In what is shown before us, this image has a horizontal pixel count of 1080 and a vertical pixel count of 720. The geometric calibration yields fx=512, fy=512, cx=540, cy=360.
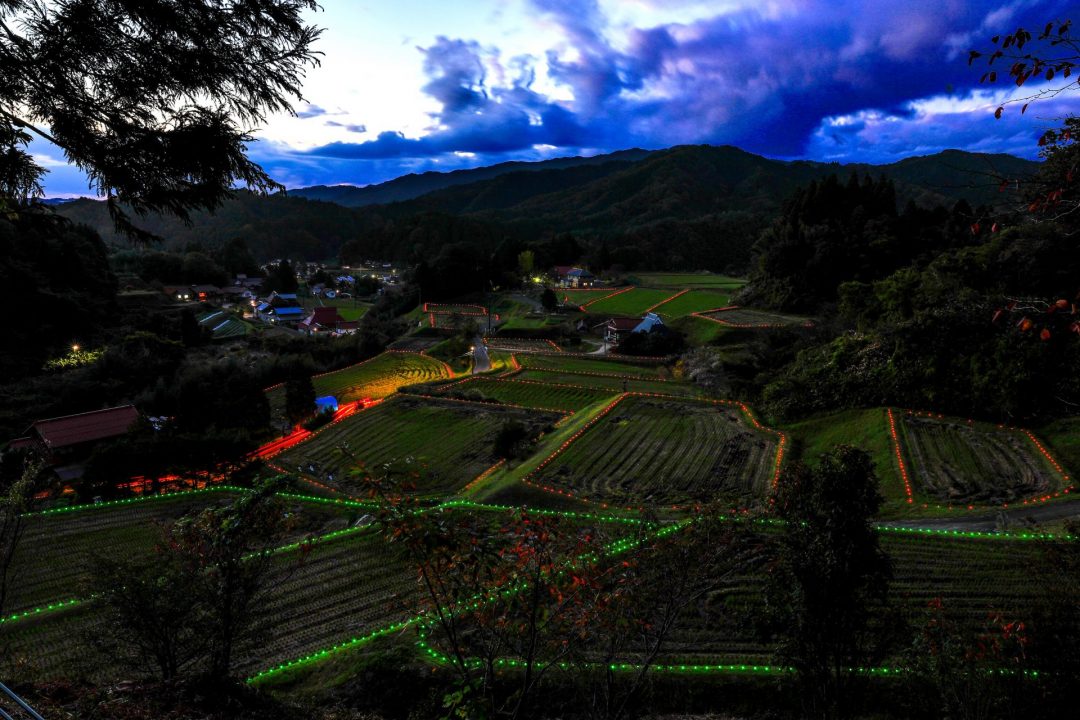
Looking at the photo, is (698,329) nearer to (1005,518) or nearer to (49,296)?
(1005,518)

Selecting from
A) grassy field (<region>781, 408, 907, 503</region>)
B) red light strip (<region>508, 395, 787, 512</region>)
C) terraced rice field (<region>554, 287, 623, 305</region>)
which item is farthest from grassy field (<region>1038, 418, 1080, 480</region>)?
terraced rice field (<region>554, 287, 623, 305</region>)

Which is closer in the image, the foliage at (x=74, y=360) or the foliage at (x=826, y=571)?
the foliage at (x=826, y=571)

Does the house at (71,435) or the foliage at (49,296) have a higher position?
the foliage at (49,296)

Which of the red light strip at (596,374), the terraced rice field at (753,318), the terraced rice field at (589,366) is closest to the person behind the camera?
the red light strip at (596,374)

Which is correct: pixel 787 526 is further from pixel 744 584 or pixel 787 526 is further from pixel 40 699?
pixel 40 699

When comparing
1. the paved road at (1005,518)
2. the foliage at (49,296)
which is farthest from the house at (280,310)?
the paved road at (1005,518)

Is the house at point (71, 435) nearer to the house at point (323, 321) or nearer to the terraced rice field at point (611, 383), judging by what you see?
the terraced rice field at point (611, 383)
